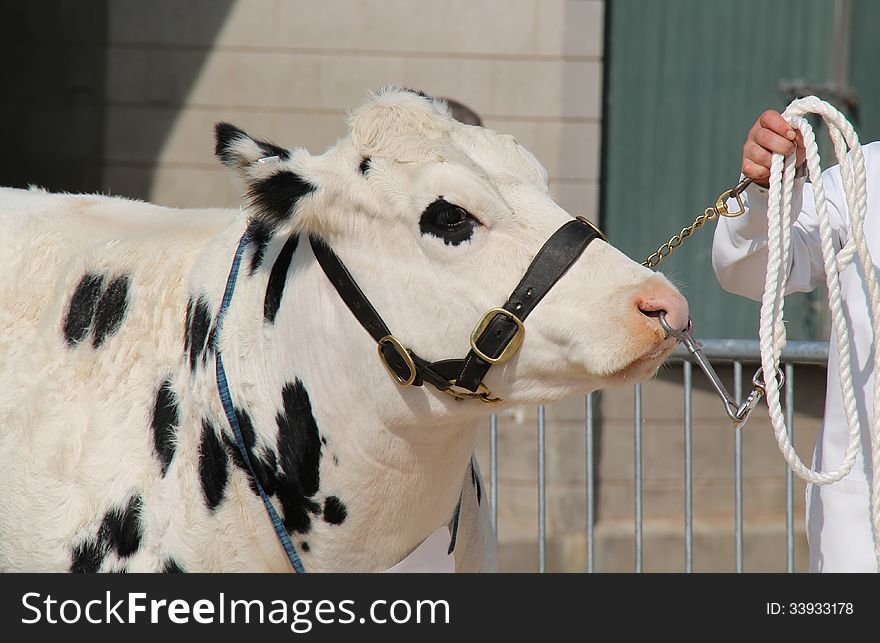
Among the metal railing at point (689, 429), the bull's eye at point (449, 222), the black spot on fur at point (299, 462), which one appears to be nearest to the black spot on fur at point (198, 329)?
the black spot on fur at point (299, 462)

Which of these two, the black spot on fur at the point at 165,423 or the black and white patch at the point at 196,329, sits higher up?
the black and white patch at the point at 196,329

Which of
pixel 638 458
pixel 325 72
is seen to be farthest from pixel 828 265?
pixel 325 72

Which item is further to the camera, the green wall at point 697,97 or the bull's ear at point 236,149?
the green wall at point 697,97

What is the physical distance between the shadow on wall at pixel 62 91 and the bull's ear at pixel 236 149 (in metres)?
4.41

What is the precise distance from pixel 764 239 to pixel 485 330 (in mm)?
771

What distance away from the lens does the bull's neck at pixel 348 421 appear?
242 cm

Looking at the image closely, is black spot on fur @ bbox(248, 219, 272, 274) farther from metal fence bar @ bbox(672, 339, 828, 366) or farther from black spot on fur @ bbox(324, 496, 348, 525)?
metal fence bar @ bbox(672, 339, 828, 366)

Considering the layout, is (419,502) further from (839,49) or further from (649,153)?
(839,49)

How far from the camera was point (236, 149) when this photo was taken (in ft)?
7.88

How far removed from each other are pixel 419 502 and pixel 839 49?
17.1 ft

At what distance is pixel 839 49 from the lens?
6.63m

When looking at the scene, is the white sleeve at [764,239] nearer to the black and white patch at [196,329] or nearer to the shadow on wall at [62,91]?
the black and white patch at [196,329]

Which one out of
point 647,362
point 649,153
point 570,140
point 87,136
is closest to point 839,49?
point 649,153

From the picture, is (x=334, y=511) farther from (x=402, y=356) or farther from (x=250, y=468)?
(x=402, y=356)
